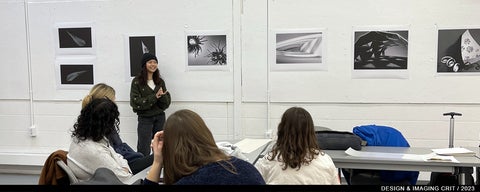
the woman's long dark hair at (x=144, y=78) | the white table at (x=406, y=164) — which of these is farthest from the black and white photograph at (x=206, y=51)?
the white table at (x=406, y=164)

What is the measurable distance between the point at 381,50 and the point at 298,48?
887mm

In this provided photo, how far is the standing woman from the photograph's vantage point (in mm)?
4375

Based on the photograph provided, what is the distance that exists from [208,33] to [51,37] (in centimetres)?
203

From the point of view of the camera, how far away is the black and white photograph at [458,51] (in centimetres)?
404

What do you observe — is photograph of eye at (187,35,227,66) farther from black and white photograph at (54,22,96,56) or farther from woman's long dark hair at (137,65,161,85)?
black and white photograph at (54,22,96,56)

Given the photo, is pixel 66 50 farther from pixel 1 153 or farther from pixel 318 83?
pixel 318 83

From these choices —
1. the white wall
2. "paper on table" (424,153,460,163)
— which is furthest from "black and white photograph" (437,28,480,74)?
"paper on table" (424,153,460,163)

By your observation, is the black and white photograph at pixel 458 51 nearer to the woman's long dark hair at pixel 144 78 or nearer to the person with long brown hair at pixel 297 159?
the person with long brown hair at pixel 297 159

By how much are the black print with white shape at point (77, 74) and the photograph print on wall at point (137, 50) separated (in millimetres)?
544

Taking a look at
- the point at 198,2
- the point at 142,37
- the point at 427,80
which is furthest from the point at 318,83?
the point at 142,37

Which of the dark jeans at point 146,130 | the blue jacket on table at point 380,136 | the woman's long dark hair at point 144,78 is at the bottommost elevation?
the dark jeans at point 146,130

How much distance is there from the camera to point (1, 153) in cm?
502

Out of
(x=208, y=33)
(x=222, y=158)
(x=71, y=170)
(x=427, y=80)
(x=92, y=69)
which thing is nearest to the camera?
(x=222, y=158)

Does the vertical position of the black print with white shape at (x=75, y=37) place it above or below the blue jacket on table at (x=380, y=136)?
above
